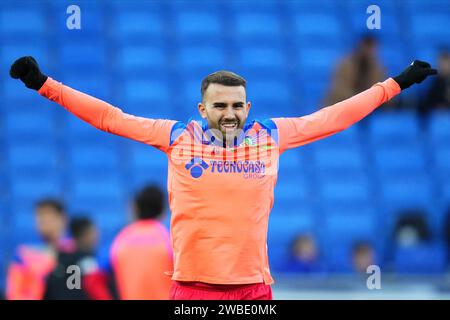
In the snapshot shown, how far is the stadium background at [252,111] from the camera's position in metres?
11.2

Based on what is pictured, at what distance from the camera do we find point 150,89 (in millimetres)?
12570

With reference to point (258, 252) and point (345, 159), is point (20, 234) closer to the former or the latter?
point (345, 159)

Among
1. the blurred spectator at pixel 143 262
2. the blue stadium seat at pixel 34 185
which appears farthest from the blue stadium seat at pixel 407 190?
the blurred spectator at pixel 143 262

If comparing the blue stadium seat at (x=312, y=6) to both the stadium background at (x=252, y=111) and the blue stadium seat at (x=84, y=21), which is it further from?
the blue stadium seat at (x=84, y=21)

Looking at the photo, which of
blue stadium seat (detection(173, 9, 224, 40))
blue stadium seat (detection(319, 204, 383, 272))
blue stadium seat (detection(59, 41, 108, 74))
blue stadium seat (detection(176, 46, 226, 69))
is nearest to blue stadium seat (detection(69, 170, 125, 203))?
blue stadium seat (detection(59, 41, 108, 74))

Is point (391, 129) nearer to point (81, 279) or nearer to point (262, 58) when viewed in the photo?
point (262, 58)

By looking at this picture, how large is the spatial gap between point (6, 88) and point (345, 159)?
14.5ft

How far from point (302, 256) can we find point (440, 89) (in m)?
3.13

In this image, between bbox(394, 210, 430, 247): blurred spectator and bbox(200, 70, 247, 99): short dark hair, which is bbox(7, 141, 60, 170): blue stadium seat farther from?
Answer: bbox(200, 70, 247, 99): short dark hair

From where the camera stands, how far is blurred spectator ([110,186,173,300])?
6.02 metres

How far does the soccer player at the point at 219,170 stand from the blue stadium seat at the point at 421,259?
6.13 metres

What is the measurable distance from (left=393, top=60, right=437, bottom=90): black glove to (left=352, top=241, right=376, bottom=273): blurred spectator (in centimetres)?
535

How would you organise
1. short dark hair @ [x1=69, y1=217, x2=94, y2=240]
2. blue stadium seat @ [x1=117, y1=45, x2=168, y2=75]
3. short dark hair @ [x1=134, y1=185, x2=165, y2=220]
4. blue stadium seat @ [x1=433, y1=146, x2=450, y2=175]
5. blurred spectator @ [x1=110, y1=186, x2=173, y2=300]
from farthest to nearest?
1. blue stadium seat @ [x1=117, y1=45, x2=168, y2=75]
2. blue stadium seat @ [x1=433, y1=146, x2=450, y2=175]
3. short dark hair @ [x1=69, y1=217, x2=94, y2=240]
4. short dark hair @ [x1=134, y1=185, x2=165, y2=220]
5. blurred spectator @ [x1=110, y1=186, x2=173, y2=300]
